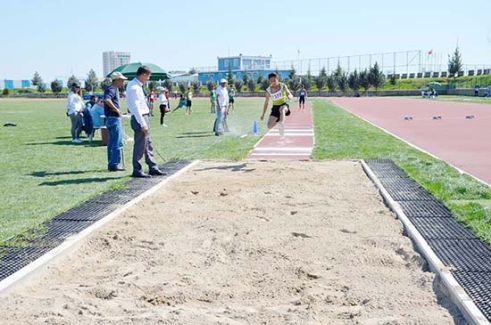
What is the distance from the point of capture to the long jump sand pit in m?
4.32

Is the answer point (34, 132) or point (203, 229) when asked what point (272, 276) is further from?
point (34, 132)

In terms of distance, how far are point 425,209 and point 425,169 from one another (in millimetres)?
3604

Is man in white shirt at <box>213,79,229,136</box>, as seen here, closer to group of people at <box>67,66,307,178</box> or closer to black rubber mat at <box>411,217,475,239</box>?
group of people at <box>67,66,307,178</box>

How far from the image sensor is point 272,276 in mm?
5152

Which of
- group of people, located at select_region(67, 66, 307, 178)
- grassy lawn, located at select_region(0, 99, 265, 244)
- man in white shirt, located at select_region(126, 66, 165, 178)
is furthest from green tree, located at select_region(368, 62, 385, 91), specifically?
man in white shirt, located at select_region(126, 66, 165, 178)

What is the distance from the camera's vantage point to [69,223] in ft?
23.4

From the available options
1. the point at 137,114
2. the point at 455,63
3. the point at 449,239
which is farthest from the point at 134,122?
the point at 455,63

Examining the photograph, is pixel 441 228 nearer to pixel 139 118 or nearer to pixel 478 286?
pixel 478 286

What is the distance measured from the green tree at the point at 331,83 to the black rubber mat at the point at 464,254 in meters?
95.1

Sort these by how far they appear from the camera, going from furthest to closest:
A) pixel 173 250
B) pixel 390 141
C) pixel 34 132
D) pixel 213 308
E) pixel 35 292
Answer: pixel 34 132 → pixel 390 141 → pixel 173 250 → pixel 35 292 → pixel 213 308

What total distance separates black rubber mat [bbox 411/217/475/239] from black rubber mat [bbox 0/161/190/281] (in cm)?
388

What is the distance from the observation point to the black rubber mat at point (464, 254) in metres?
5.34

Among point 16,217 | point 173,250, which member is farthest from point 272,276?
point 16,217

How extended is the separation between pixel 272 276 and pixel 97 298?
4.87ft
